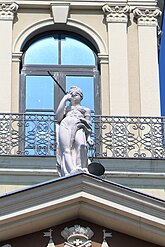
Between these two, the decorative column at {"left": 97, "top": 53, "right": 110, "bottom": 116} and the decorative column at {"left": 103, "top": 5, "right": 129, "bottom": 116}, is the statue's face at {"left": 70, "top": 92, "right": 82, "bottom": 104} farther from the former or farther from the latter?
the decorative column at {"left": 97, "top": 53, "right": 110, "bottom": 116}

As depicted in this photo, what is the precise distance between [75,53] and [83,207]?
793 centimetres

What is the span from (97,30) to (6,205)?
27.6ft

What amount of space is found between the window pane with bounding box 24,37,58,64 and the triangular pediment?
7739mm

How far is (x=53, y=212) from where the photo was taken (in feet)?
67.9

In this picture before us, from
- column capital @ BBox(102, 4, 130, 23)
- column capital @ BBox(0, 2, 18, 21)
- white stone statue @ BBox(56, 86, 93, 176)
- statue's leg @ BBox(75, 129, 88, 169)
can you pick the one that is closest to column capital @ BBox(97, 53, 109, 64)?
column capital @ BBox(102, 4, 130, 23)

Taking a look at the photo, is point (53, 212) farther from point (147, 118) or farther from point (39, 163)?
point (147, 118)

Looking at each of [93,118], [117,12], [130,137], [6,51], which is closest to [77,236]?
[130,137]

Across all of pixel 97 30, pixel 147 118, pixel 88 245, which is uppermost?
pixel 97 30

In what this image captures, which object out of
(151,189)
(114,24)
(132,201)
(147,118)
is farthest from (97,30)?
(132,201)

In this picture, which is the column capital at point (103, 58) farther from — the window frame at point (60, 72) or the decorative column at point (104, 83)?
the window frame at point (60, 72)

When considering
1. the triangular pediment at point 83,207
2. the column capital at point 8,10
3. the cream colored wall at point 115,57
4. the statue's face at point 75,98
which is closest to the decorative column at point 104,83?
the cream colored wall at point 115,57

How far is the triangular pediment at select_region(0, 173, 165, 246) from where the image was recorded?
20578mm

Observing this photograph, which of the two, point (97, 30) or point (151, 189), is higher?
point (97, 30)

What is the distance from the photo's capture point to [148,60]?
27797 mm
